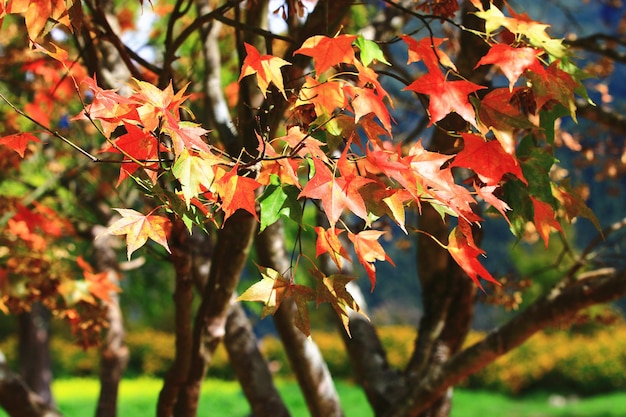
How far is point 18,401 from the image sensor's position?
2.42 metres

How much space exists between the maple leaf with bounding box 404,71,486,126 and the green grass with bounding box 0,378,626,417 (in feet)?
21.8

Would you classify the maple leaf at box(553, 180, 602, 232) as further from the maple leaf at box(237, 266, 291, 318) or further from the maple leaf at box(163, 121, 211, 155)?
the maple leaf at box(163, 121, 211, 155)

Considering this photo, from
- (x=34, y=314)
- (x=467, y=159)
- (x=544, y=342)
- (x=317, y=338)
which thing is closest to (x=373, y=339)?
(x=467, y=159)

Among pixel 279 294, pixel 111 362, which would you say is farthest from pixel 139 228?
pixel 111 362

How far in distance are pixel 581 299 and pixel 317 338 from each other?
10.7m

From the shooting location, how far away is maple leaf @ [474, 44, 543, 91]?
1.37 metres

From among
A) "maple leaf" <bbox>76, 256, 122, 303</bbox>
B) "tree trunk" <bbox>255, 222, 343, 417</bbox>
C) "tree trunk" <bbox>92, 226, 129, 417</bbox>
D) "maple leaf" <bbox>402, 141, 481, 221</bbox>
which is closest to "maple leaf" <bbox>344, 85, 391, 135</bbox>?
"maple leaf" <bbox>402, 141, 481, 221</bbox>

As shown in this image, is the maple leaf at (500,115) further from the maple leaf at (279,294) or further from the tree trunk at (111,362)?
the tree trunk at (111,362)

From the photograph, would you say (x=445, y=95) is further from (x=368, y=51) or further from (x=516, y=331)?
(x=516, y=331)

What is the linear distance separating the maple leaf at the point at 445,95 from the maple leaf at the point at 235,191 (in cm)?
35

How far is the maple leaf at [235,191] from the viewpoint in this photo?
132 cm

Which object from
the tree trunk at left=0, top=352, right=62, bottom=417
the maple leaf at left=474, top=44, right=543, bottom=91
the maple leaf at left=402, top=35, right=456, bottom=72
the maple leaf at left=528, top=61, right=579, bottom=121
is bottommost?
the tree trunk at left=0, top=352, right=62, bottom=417

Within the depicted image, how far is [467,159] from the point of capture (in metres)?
1.42

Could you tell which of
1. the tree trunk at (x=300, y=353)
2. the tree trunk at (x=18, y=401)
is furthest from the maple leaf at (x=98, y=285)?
the tree trunk at (x=300, y=353)
